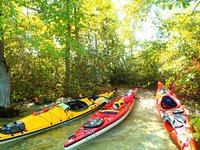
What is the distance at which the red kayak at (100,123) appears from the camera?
5360 mm

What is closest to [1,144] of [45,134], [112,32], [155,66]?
[45,134]

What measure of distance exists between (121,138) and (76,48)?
154 inches

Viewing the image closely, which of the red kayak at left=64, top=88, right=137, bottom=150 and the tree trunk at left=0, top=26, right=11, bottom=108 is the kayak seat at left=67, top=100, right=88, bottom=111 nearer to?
the red kayak at left=64, top=88, right=137, bottom=150

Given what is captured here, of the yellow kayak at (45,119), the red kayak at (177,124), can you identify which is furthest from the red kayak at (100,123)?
the red kayak at (177,124)

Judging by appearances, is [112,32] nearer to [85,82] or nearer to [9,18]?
[85,82]

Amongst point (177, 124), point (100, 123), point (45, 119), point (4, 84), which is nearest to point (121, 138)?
point (100, 123)

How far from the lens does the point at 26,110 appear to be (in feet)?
29.7

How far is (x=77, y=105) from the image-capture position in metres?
8.23

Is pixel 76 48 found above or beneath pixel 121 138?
above

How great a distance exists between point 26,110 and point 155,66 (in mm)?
7206

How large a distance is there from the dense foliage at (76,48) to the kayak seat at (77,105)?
1.80 m

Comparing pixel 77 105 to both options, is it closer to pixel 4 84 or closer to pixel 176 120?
pixel 4 84

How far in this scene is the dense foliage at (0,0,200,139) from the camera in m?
7.04

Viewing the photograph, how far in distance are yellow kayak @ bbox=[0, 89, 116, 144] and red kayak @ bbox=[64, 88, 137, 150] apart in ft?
3.16
